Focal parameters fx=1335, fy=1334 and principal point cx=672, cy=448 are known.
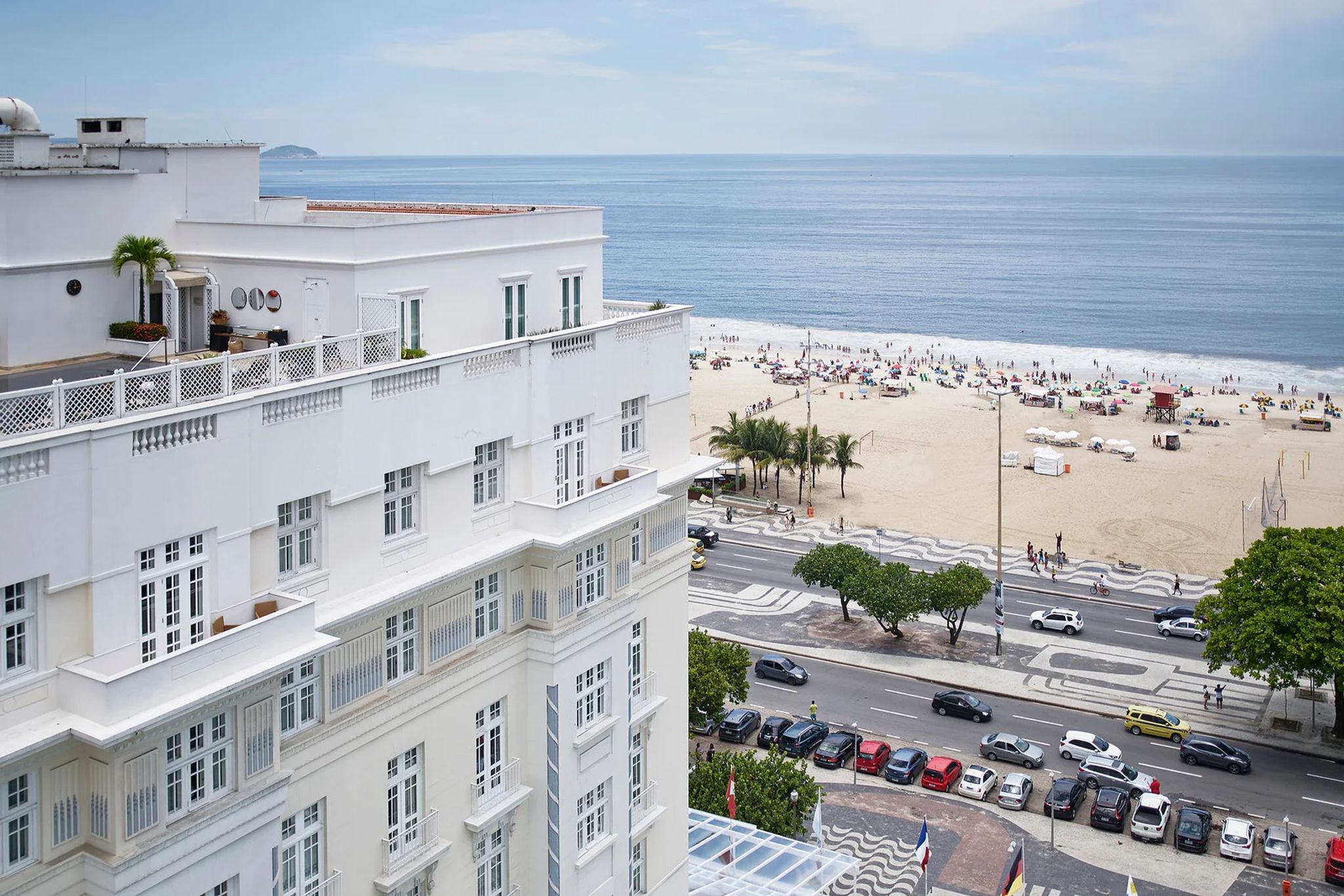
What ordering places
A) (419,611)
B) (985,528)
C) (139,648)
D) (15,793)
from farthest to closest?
1. (985,528)
2. (419,611)
3. (139,648)
4. (15,793)

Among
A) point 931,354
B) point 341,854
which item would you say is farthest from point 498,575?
point 931,354

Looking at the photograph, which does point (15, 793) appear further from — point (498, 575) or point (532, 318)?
point (532, 318)

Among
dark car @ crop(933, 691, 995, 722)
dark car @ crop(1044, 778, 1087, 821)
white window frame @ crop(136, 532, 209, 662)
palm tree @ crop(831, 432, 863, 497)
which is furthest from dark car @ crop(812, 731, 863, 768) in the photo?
palm tree @ crop(831, 432, 863, 497)

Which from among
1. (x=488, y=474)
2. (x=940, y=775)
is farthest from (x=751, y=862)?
(x=488, y=474)

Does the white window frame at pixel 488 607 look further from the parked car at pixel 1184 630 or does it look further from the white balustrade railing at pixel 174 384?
the parked car at pixel 1184 630

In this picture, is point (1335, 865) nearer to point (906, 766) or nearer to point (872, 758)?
point (906, 766)

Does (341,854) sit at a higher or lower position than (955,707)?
higher
